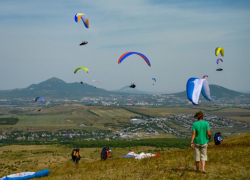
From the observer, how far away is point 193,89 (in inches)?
834

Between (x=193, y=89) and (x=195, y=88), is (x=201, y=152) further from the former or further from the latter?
(x=195, y=88)

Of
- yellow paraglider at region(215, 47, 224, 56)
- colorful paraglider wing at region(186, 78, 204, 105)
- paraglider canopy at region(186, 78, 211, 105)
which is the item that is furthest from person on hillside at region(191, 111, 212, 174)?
yellow paraglider at region(215, 47, 224, 56)

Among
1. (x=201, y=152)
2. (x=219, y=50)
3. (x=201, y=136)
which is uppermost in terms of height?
(x=219, y=50)

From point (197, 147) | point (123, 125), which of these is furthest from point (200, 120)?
point (123, 125)

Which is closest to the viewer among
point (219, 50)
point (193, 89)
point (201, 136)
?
point (201, 136)

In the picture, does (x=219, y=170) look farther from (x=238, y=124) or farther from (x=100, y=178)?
(x=238, y=124)

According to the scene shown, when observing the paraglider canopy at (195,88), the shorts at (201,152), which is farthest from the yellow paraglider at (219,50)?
the shorts at (201,152)

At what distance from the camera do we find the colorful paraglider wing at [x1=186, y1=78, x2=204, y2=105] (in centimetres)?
2086

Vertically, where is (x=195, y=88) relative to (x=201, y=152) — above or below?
above

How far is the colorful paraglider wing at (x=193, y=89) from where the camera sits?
20.9 metres

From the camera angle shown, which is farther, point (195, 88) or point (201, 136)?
point (195, 88)

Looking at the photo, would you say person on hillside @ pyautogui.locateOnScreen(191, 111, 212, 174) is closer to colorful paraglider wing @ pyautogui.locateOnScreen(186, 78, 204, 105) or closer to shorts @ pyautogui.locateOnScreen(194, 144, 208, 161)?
shorts @ pyautogui.locateOnScreen(194, 144, 208, 161)

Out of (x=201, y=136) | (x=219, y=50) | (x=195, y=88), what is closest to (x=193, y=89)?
(x=195, y=88)

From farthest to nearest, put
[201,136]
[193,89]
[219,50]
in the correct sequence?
[219,50]
[193,89]
[201,136]
